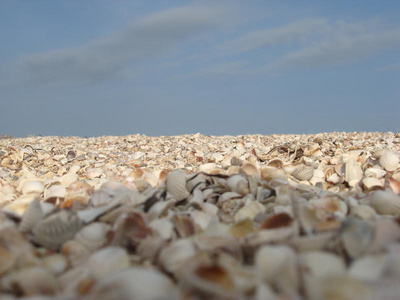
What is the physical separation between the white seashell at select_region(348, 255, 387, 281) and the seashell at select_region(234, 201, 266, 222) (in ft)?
2.76

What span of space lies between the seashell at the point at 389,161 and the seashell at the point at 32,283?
366 centimetres

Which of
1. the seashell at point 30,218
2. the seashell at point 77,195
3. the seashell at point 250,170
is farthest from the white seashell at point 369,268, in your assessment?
the seashell at point 250,170

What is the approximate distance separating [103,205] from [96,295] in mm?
989

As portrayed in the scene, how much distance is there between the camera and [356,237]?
1660mm

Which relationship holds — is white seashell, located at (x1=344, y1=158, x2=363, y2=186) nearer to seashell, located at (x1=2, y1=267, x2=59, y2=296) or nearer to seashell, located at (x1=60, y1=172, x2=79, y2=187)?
seashell, located at (x1=60, y1=172, x2=79, y2=187)

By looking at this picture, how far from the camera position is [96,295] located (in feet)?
4.21

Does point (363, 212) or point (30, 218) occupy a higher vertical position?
point (30, 218)

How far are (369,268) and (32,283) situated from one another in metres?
1.27

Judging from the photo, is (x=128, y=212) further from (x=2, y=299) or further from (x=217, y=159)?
(x=217, y=159)

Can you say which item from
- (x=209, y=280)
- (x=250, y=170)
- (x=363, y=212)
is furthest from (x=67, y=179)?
(x=209, y=280)

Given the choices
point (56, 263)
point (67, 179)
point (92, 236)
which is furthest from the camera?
point (67, 179)

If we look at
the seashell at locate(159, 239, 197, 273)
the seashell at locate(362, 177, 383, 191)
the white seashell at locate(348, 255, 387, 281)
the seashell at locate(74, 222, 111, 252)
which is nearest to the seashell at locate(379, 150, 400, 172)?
the seashell at locate(362, 177, 383, 191)

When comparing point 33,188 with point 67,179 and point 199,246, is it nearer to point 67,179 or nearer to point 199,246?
point 67,179

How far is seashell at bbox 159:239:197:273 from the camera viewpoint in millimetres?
1580
